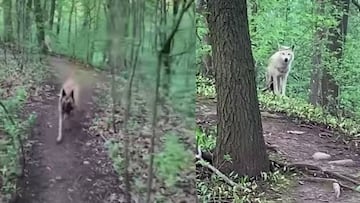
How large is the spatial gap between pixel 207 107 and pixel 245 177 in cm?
275

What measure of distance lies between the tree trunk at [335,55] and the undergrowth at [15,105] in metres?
8.04

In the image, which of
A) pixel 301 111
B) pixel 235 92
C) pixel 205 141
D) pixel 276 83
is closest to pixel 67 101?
pixel 235 92

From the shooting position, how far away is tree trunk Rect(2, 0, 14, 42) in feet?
5.66

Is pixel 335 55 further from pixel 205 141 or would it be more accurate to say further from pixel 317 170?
pixel 205 141

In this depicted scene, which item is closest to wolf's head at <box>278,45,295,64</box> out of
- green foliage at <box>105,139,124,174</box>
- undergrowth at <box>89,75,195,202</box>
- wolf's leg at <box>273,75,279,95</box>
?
wolf's leg at <box>273,75,279,95</box>

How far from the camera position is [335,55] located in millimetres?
9773

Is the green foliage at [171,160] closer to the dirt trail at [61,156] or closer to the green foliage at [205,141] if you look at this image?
the dirt trail at [61,156]

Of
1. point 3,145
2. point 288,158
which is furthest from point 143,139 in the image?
point 288,158

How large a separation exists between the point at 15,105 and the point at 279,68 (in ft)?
25.4

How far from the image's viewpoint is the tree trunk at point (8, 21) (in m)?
1.73

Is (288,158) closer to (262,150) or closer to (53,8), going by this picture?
(262,150)

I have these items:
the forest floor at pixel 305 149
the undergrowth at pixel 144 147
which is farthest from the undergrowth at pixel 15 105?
the forest floor at pixel 305 149

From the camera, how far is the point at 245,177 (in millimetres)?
4242

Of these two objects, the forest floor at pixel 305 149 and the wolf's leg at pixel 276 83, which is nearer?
the forest floor at pixel 305 149
